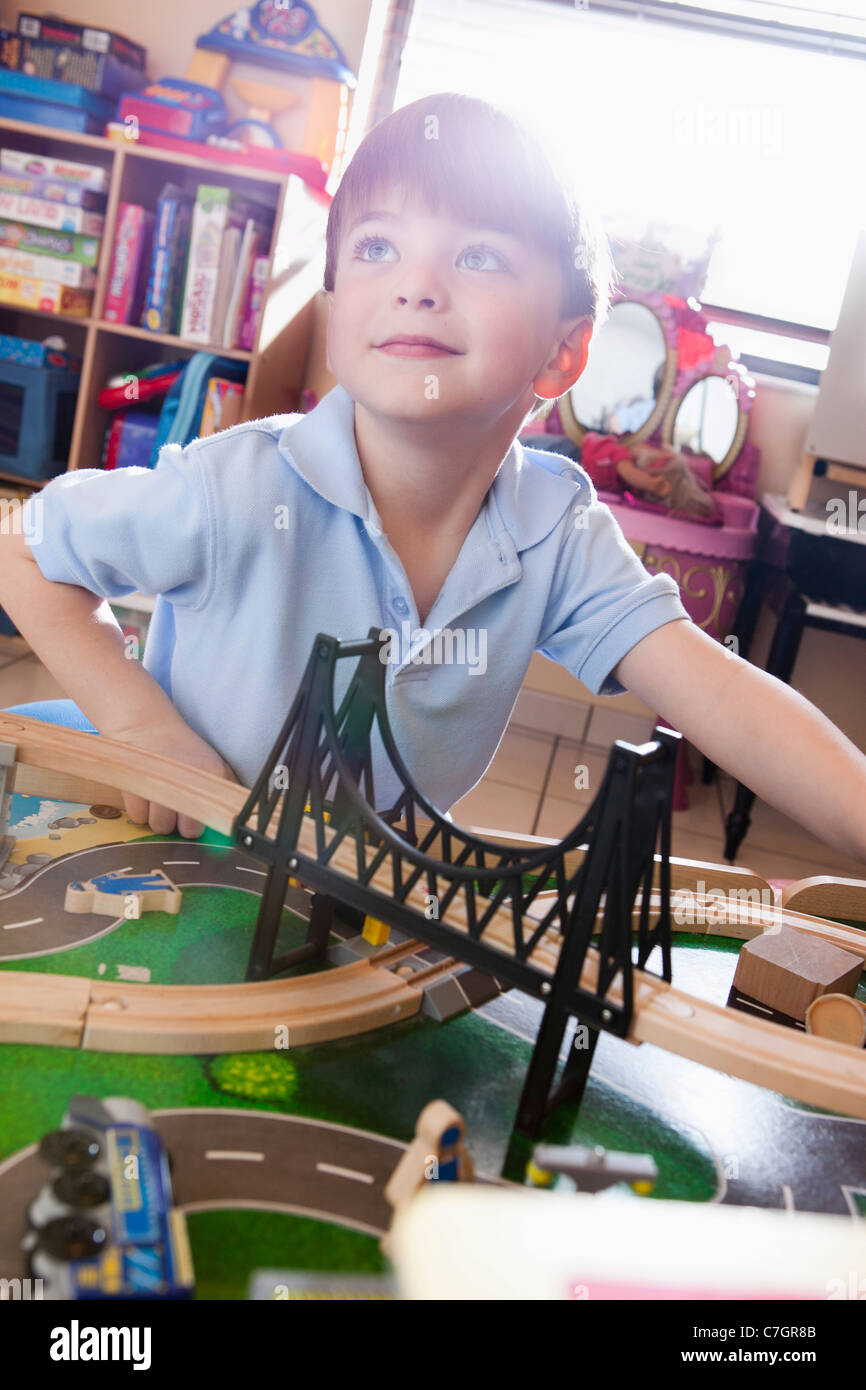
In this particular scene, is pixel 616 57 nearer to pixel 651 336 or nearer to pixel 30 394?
pixel 651 336

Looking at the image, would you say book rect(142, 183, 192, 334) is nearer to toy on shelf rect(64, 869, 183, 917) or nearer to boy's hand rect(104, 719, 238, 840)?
boy's hand rect(104, 719, 238, 840)

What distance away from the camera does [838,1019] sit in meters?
0.73

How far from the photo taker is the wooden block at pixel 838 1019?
72cm

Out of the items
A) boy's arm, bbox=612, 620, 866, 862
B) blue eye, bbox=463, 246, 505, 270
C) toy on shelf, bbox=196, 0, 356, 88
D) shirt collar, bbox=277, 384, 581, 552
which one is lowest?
boy's arm, bbox=612, 620, 866, 862

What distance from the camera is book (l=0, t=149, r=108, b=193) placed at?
9.13ft

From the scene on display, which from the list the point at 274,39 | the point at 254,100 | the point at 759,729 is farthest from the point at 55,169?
the point at 759,729

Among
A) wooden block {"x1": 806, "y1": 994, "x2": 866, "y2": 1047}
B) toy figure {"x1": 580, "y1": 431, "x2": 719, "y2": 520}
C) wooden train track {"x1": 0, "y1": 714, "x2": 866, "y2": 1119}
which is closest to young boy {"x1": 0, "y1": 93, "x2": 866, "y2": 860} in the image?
wooden block {"x1": 806, "y1": 994, "x2": 866, "y2": 1047}

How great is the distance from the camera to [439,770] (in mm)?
1051

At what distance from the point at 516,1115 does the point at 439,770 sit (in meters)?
0.49

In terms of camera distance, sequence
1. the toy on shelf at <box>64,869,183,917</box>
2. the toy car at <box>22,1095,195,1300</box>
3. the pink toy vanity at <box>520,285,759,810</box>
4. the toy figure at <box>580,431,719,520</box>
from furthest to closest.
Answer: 1. the pink toy vanity at <box>520,285,759,810</box>
2. the toy figure at <box>580,431,719,520</box>
3. the toy on shelf at <box>64,869,183,917</box>
4. the toy car at <box>22,1095,195,1300</box>

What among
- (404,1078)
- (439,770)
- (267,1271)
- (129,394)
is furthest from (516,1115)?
(129,394)

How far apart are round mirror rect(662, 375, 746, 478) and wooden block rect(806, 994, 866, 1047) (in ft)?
7.74

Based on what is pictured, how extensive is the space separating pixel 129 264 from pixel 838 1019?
8.75 ft

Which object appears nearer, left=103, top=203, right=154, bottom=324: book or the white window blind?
left=103, top=203, right=154, bottom=324: book
